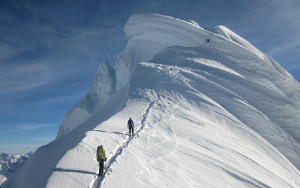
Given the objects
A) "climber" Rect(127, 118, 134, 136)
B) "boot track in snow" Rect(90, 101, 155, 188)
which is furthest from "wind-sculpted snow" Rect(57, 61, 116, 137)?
"boot track in snow" Rect(90, 101, 155, 188)

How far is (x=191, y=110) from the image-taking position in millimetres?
18922

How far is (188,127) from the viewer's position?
1541 centimetres

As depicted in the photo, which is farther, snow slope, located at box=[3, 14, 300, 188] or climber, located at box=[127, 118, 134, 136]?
climber, located at box=[127, 118, 134, 136]

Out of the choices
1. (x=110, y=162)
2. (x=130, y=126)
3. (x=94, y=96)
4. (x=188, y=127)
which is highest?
(x=94, y=96)

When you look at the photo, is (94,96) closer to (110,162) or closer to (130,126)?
(130,126)

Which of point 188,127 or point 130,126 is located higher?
point 188,127

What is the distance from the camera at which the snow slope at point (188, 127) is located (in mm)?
9734

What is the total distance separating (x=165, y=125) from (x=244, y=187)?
630 centimetres

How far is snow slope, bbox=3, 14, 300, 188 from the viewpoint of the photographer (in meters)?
9.73

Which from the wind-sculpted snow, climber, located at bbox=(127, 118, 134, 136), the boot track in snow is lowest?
the boot track in snow

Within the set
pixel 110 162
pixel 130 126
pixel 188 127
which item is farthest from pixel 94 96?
pixel 110 162

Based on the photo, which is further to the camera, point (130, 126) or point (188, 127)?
point (188, 127)

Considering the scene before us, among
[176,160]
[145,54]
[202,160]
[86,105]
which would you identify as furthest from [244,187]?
[86,105]

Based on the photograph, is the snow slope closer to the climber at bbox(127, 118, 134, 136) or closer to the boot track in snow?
the boot track in snow
